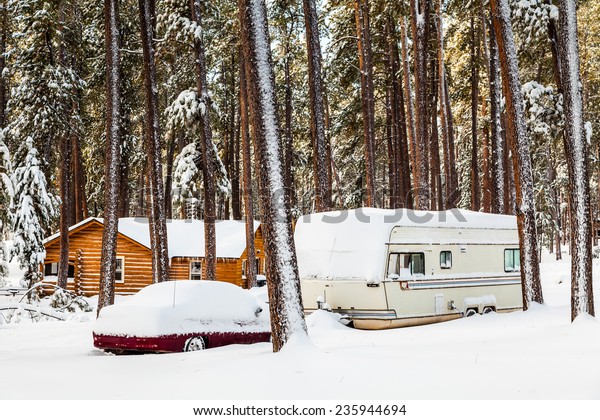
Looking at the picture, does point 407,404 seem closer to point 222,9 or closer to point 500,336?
point 500,336

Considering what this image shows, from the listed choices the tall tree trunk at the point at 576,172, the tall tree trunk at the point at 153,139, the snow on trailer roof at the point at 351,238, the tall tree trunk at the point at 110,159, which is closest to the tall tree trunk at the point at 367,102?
the snow on trailer roof at the point at 351,238

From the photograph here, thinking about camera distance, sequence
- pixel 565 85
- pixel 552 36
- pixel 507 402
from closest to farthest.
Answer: pixel 507 402 < pixel 565 85 < pixel 552 36

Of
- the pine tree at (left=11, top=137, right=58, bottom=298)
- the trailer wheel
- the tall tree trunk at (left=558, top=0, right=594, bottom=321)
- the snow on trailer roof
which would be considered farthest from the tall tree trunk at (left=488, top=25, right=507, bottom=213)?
the pine tree at (left=11, top=137, right=58, bottom=298)

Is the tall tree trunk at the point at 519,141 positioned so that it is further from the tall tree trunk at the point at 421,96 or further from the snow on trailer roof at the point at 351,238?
the tall tree trunk at the point at 421,96

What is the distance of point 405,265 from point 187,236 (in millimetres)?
20203

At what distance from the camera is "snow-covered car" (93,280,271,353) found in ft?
35.0

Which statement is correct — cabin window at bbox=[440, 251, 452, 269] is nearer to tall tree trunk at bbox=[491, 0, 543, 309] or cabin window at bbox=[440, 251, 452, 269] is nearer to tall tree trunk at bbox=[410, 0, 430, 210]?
tall tree trunk at bbox=[491, 0, 543, 309]

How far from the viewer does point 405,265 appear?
1413 cm

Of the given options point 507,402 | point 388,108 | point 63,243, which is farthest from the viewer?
point 388,108

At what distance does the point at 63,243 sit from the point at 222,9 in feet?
41.8

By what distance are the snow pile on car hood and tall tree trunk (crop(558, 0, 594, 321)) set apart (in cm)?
611

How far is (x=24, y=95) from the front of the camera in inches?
920

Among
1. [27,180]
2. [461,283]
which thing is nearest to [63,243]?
[27,180]

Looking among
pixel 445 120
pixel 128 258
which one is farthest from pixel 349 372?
pixel 128 258
